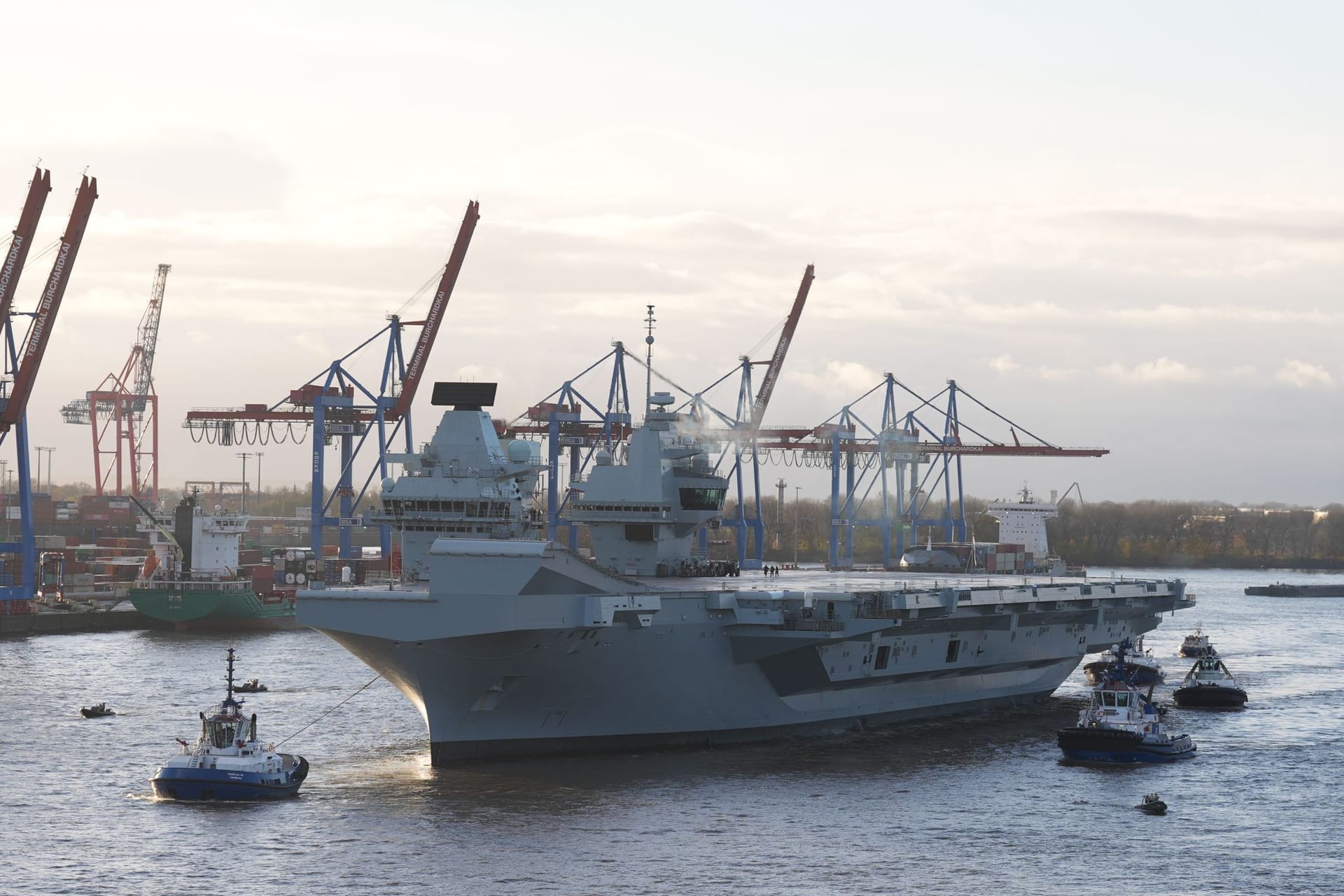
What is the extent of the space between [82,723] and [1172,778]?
89.7 feet

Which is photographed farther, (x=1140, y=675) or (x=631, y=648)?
(x=1140, y=675)

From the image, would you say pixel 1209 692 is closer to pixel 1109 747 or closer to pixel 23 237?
pixel 1109 747

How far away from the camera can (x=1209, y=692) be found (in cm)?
4972

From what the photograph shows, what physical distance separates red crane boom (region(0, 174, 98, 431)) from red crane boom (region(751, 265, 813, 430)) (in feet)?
163

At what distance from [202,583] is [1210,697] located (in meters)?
50.4

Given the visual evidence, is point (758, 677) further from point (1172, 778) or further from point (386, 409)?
point (386, 409)

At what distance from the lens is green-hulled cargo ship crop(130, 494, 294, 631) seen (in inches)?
3105

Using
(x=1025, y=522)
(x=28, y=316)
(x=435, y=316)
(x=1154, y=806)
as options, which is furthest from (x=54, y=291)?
(x=1154, y=806)

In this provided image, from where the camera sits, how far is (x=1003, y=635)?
4431 centimetres

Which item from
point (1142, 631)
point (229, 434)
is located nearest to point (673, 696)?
point (1142, 631)

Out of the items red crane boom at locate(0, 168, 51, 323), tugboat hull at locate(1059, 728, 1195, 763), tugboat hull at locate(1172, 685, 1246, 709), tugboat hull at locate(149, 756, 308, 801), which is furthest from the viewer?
red crane boom at locate(0, 168, 51, 323)

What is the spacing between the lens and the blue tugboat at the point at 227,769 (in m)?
31.3

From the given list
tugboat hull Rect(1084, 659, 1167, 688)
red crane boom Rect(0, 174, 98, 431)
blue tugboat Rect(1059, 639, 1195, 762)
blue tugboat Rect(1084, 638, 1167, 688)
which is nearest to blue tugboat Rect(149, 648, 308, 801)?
blue tugboat Rect(1059, 639, 1195, 762)

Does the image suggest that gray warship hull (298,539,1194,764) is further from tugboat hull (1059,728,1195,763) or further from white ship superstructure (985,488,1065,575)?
white ship superstructure (985,488,1065,575)
